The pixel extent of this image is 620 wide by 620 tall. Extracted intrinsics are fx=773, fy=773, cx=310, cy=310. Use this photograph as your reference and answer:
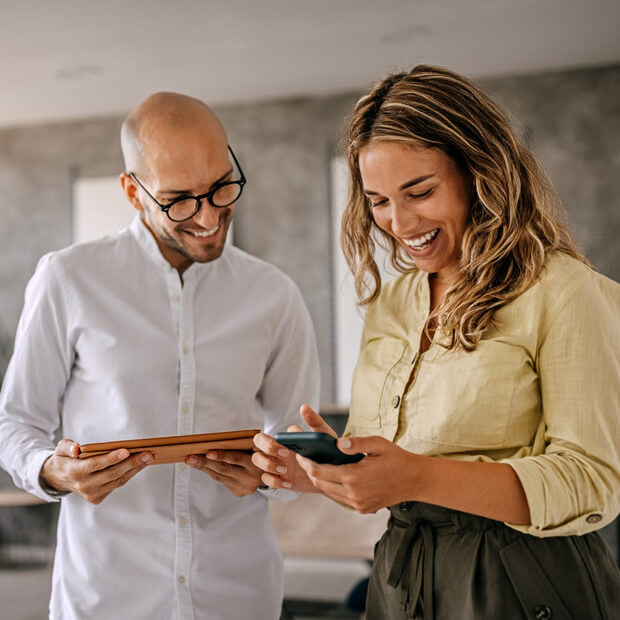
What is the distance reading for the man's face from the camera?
169 cm

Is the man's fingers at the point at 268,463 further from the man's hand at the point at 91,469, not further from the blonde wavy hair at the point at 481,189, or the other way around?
the blonde wavy hair at the point at 481,189

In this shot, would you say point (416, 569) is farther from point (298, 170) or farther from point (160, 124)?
point (298, 170)

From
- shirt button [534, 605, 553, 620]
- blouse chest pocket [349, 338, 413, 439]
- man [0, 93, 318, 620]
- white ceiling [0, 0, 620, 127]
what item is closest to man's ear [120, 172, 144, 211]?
man [0, 93, 318, 620]

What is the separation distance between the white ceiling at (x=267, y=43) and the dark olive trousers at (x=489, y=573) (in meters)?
3.03

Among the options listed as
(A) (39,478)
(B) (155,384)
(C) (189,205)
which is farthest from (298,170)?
(A) (39,478)

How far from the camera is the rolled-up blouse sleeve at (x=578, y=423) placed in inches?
44.0

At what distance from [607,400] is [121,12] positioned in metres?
3.55

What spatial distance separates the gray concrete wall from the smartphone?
3777 mm

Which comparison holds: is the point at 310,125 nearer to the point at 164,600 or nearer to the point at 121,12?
the point at 121,12

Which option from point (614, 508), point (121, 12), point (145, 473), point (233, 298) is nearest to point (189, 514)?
point (145, 473)

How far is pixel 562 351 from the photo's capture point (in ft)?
3.82

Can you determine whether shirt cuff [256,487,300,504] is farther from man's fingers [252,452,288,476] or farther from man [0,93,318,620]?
man's fingers [252,452,288,476]

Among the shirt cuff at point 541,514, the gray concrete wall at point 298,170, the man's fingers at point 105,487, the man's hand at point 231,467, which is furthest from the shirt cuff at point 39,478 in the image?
the gray concrete wall at point 298,170

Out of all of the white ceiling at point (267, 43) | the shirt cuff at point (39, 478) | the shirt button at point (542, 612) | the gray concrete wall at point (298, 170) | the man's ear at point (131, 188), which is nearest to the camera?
the shirt button at point (542, 612)
